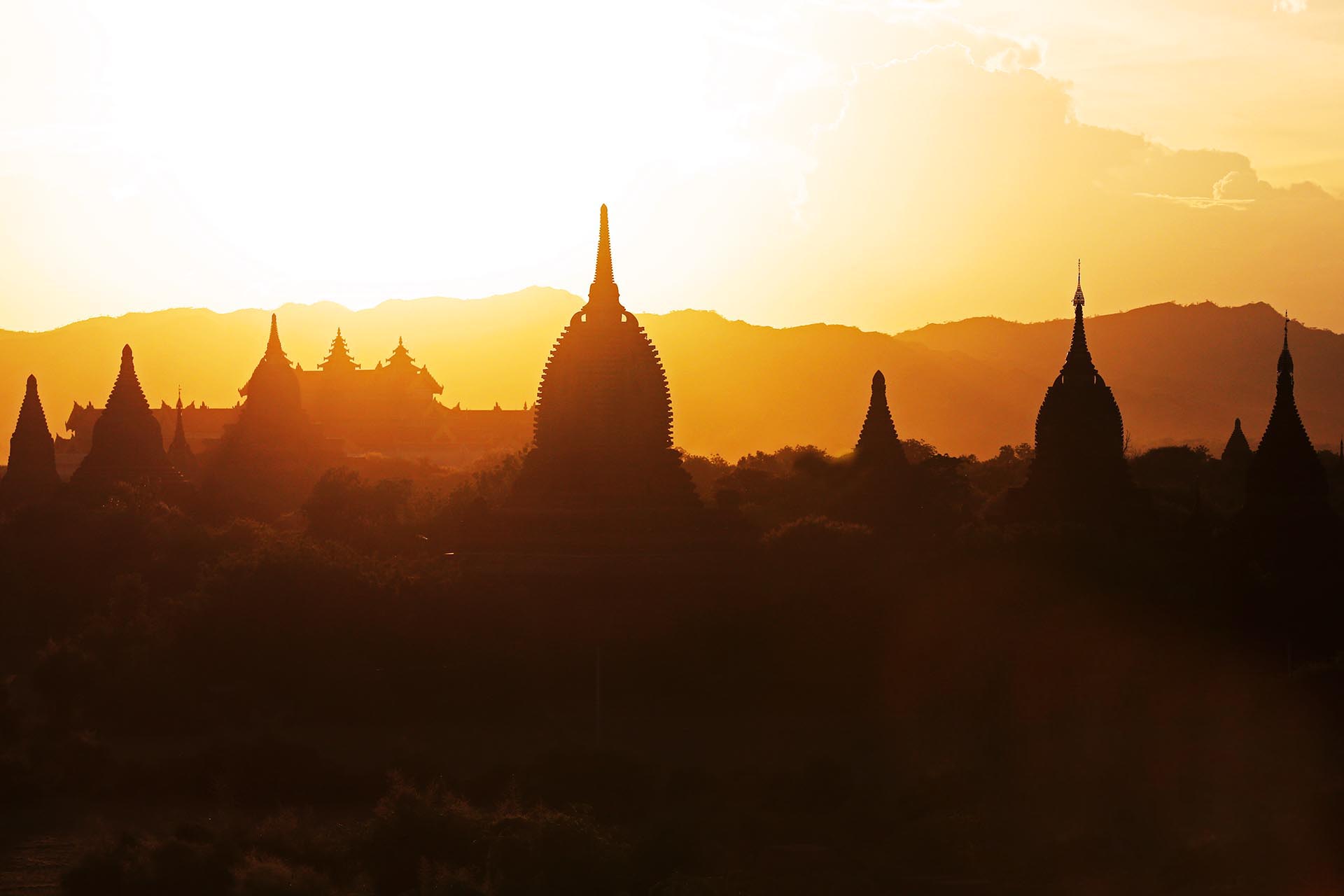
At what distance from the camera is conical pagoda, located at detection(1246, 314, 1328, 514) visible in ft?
174

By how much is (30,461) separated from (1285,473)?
160 ft

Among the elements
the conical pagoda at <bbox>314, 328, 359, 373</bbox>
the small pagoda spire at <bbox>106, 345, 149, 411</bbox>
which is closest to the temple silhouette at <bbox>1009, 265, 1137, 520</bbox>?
the small pagoda spire at <bbox>106, 345, 149, 411</bbox>

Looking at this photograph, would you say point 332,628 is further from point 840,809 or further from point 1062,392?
point 1062,392

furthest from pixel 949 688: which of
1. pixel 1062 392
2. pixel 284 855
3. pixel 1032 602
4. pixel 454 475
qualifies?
pixel 454 475

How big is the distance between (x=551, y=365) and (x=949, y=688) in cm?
1472

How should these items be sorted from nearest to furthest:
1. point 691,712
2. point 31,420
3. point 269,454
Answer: point 691,712
point 269,454
point 31,420

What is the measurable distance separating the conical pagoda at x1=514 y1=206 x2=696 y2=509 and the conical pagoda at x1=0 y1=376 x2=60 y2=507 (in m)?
36.0

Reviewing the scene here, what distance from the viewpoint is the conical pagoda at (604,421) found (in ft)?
153

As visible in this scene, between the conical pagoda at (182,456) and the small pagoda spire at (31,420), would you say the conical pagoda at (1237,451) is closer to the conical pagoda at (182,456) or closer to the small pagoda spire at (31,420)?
the conical pagoda at (182,456)

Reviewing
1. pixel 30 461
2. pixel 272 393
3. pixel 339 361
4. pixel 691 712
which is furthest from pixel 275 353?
pixel 691 712

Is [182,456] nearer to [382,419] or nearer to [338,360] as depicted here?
[382,419]

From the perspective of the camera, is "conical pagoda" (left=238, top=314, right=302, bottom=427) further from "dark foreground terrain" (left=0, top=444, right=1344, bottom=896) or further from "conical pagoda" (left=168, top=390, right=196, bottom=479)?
"dark foreground terrain" (left=0, top=444, right=1344, bottom=896)

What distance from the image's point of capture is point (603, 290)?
1941 inches

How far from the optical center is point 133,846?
1156 inches
